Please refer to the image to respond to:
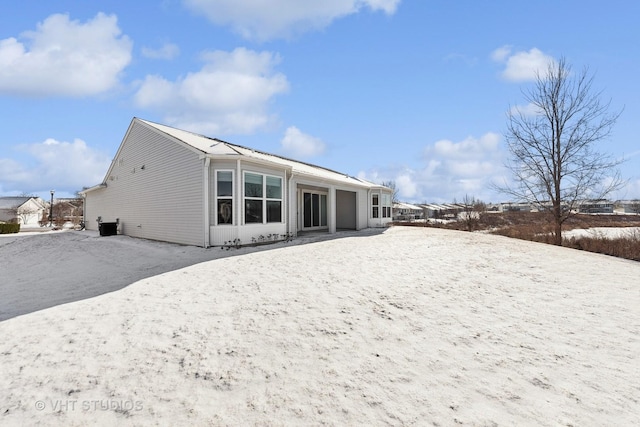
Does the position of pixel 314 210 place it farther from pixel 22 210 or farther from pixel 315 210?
pixel 22 210

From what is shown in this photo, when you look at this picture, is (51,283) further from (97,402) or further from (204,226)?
(97,402)

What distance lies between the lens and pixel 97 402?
2.73 metres

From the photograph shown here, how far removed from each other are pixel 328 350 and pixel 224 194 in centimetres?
833

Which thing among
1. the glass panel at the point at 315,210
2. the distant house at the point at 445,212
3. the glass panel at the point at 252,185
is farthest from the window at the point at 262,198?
the distant house at the point at 445,212

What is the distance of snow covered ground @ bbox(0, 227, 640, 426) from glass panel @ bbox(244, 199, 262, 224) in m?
4.11

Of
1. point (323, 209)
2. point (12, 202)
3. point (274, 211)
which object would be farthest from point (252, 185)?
point (12, 202)

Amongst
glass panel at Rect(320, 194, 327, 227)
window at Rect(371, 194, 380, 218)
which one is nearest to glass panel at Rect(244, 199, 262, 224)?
glass panel at Rect(320, 194, 327, 227)

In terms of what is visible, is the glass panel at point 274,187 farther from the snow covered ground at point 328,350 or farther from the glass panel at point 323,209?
the glass panel at point 323,209

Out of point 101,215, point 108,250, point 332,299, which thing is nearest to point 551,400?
point 332,299

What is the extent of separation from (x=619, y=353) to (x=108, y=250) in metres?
14.6

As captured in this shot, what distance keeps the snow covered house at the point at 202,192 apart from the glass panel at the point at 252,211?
0.04 m

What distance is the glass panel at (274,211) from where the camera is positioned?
1213cm

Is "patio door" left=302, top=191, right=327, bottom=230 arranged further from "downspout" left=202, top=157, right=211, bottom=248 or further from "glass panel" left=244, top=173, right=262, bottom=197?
"downspout" left=202, top=157, right=211, bottom=248

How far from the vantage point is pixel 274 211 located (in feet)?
40.7
